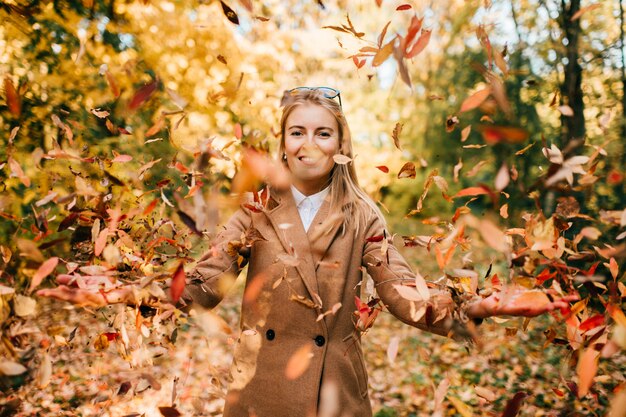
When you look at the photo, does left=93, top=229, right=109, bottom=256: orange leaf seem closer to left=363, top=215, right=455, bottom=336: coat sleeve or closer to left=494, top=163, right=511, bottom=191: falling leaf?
left=363, top=215, right=455, bottom=336: coat sleeve

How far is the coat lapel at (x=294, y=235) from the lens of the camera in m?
1.75

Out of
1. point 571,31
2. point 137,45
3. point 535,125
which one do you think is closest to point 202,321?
point 137,45

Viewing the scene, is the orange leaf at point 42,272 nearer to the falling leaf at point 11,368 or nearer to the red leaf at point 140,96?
the falling leaf at point 11,368

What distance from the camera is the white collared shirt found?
1926mm

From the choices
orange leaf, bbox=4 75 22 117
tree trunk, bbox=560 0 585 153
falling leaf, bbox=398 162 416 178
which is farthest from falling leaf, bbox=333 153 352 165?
tree trunk, bbox=560 0 585 153

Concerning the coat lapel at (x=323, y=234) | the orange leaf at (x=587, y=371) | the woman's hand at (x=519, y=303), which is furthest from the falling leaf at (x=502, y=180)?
the coat lapel at (x=323, y=234)

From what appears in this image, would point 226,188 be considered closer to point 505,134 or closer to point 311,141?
point 311,141

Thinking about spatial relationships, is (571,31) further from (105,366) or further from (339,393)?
(105,366)

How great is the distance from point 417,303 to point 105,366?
171 inches

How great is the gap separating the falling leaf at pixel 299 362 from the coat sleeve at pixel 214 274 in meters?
0.35

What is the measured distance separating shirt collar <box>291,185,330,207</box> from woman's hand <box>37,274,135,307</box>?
85 centimetres

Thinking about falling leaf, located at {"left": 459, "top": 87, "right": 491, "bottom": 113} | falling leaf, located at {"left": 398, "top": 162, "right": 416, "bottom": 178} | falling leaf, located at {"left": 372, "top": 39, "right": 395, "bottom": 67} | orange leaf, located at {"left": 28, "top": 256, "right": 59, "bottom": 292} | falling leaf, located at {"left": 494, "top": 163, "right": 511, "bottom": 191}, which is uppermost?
falling leaf, located at {"left": 372, "top": 39, "right": 395, "bottom": 67}

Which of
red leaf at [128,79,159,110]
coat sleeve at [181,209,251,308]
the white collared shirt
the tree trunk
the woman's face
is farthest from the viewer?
the tree trunk

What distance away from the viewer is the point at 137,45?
177 inches
